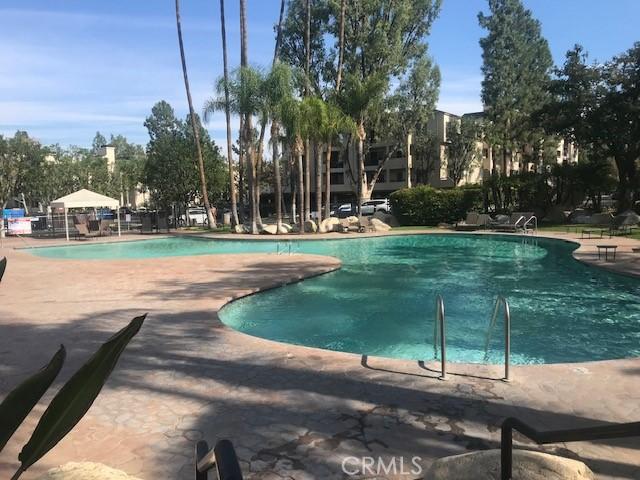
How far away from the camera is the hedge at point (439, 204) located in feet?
96.8

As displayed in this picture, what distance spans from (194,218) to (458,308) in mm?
31930

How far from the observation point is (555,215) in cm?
2983

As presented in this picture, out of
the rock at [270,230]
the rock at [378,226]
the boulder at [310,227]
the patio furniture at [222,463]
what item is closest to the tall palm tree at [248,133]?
the rock at [270,230]

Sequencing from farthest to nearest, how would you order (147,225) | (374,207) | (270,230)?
(374,207), (147,225), (270,230)

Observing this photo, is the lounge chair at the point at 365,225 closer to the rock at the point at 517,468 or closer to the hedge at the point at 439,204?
the hedge at the point at 439,204

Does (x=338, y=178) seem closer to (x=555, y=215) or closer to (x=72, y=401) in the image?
(x=555, y=215)

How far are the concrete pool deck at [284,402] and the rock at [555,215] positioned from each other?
2611 cm

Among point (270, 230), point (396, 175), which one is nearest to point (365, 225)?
point (270, 230)

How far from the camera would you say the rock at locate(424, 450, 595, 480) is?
106 inches

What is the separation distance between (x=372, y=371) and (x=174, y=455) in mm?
2449

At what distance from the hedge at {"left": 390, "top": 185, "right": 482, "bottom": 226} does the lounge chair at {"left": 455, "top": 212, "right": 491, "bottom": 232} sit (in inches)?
116

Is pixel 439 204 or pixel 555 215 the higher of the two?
pixel 439 204

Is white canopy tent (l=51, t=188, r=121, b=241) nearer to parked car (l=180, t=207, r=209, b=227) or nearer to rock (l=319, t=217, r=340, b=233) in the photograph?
parked car (l=180, t=207, r=209, b=227)

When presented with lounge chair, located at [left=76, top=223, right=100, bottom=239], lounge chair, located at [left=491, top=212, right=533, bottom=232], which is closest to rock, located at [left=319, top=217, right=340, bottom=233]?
lounge chair, located at [left=491, top=212, right=533, bottom=232]
